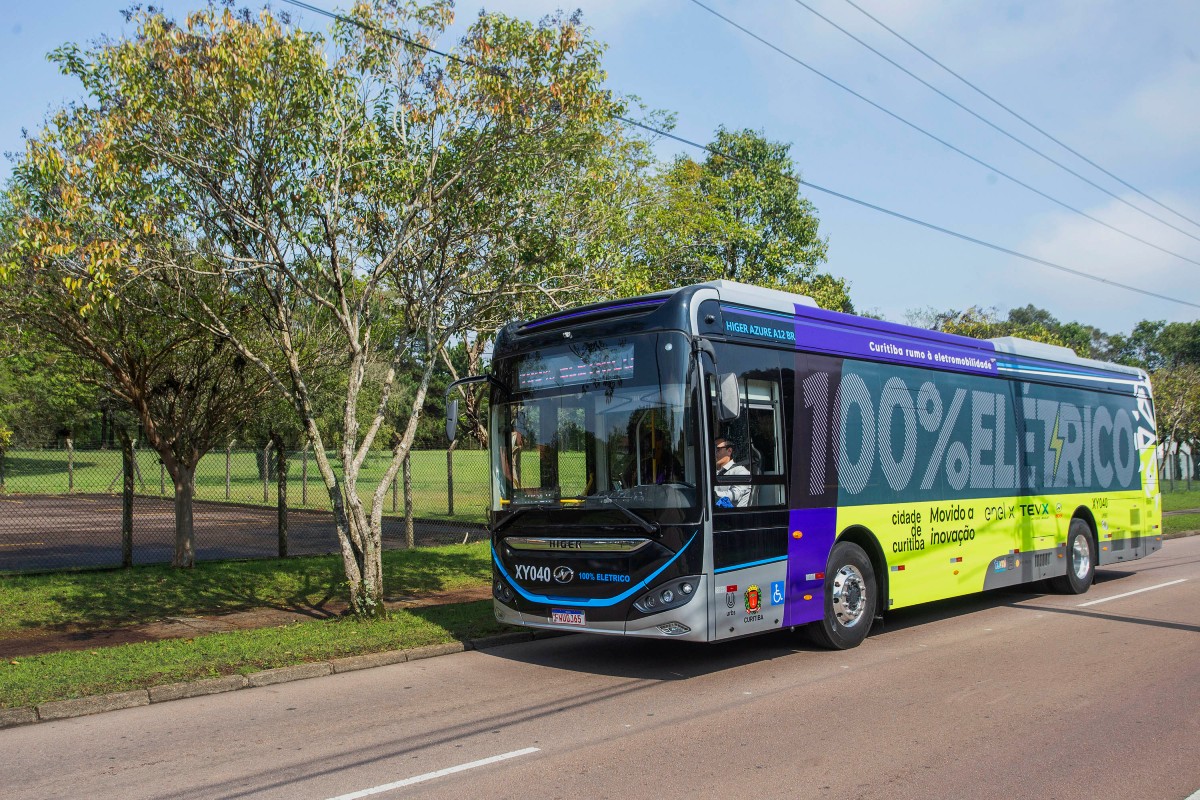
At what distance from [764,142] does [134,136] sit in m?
26.2

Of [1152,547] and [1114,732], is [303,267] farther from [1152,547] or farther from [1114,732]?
[1152,547]

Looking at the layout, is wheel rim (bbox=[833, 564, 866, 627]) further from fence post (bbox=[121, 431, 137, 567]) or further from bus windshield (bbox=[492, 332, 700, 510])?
fence post (bbox=[121, 431, 137, 567])

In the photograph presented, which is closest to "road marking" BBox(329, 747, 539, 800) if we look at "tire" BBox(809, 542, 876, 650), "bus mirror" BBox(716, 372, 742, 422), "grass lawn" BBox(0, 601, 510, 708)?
"bus mirror" BBox(716, 372, 742, 422)

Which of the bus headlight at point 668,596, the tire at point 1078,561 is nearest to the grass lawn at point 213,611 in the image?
the bus headlight at point 668,596

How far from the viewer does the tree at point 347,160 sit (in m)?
10.2

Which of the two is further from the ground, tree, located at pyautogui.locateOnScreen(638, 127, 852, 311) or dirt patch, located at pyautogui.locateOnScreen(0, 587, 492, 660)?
tree, located at pyautogui.locateOnScreen(638, 127, 852, 311)

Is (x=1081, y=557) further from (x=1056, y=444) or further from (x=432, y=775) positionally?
(x=432, y=775)

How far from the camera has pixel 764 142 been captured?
3347 cm

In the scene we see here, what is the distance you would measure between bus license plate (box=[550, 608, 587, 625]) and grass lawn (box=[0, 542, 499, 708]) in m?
1.83

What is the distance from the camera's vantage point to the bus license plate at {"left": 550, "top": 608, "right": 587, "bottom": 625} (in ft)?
28.6

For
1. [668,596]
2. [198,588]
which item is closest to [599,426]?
[668,596]

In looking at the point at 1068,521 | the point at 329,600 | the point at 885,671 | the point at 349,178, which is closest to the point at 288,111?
the point at 349,178

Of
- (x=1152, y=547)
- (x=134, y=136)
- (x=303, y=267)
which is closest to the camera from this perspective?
(x=134, y=136)

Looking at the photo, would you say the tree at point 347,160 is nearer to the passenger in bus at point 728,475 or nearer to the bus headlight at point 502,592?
the bus headlight at point 502,592
